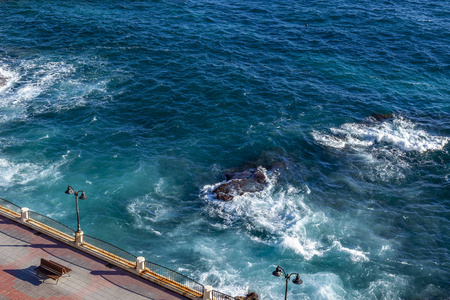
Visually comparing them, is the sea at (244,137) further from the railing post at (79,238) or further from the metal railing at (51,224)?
the railing post at (79,238)

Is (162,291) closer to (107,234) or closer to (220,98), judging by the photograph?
(107,234)

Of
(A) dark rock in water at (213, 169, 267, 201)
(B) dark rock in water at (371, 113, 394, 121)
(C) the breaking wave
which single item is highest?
(B) dark rock in water at (371, 113, 394, 121)

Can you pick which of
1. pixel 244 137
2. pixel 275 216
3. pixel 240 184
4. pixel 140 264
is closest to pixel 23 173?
pixel 240 184

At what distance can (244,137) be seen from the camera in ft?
197

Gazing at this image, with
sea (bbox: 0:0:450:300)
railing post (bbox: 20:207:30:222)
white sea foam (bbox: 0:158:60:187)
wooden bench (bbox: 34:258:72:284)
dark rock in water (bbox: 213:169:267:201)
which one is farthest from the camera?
white sea foam (bbox: 0:158:60:187)

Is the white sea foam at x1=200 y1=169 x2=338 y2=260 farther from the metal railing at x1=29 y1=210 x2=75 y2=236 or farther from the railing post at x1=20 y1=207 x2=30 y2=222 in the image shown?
the railing post at x1=20 y1=207 x2=30 y2=222

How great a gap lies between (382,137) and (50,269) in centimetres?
4283

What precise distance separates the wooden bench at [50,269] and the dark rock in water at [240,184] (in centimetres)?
1980

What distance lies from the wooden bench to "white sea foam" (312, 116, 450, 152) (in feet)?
119

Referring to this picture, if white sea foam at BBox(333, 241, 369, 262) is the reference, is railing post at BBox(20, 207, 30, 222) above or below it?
above

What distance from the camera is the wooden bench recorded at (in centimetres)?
3353

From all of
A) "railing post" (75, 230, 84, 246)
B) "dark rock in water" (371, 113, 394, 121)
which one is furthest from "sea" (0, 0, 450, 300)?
"railing post" (75, 230, 84, 246)

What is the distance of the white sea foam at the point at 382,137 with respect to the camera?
58781mm

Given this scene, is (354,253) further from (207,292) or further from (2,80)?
(2,80)
